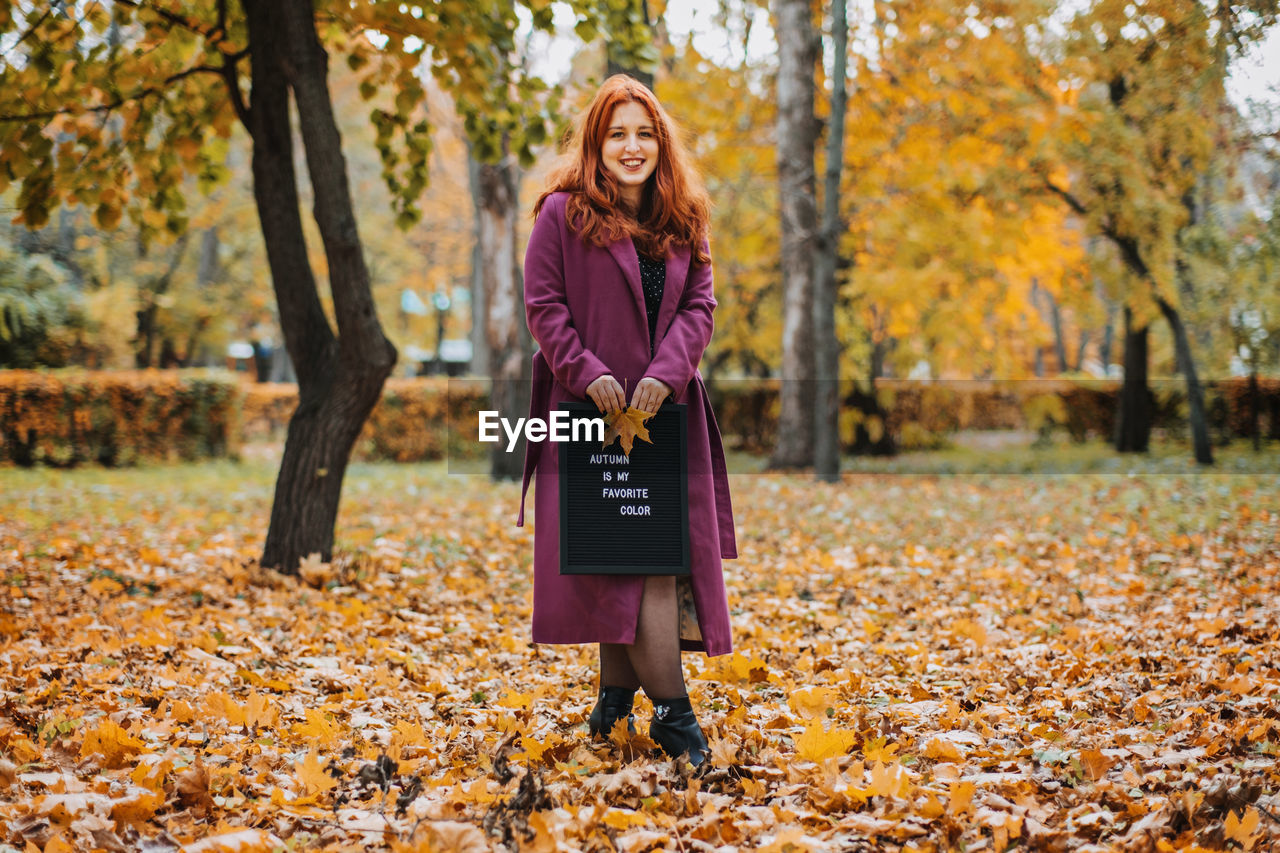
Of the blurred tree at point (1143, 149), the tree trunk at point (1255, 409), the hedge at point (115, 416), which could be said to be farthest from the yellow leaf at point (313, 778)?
the tree trunk at point (1255, 409)

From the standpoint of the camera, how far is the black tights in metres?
2.77

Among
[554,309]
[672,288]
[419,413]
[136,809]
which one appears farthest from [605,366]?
[419,413]

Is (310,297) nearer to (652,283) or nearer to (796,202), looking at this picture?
(652,283)

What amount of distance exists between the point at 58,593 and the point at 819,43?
11.5m

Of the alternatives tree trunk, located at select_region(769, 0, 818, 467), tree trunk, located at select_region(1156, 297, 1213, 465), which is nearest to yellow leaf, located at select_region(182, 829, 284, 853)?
tree trunk, located at select_region(769, 0, 818, 467)

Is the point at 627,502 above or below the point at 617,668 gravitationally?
above

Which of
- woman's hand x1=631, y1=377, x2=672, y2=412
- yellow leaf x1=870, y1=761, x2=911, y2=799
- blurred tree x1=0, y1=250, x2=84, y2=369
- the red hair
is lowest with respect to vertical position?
yellow leaf x1=870, y1=761, x2=911, y2=799

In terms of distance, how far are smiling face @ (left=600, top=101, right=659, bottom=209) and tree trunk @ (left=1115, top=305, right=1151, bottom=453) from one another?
1548 centimetres

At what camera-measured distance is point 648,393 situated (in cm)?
265

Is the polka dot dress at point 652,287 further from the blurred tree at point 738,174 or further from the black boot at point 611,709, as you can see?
the blurred tree at point 738,174

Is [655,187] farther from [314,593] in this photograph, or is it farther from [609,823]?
[314,593]

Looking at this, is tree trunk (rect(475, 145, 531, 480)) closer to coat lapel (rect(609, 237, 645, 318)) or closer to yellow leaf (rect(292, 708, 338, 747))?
yellow leaf (rect(292, 708, 338, 747))

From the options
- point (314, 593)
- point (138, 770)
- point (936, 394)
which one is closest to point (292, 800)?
point (138, 770)

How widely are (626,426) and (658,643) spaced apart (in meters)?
0.65
